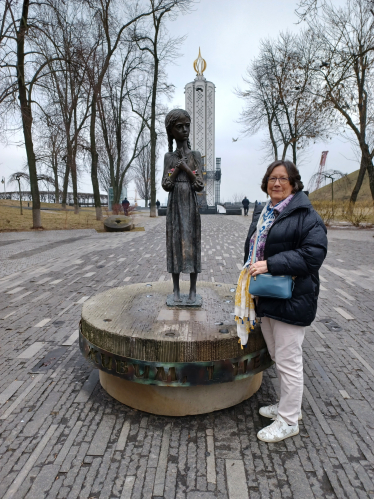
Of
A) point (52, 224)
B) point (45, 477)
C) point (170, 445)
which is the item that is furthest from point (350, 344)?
point (52, 224)

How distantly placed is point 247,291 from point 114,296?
1.77m

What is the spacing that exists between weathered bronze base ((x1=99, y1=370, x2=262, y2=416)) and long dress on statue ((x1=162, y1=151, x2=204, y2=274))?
107cm

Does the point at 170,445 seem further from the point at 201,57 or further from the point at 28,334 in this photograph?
the point at 201,57

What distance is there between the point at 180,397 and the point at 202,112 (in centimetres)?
4788

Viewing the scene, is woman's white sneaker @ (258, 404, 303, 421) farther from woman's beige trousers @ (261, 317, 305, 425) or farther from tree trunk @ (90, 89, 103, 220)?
tree trunk @ (90, 89, 103, 220)

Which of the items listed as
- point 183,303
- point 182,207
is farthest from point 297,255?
point 183,303

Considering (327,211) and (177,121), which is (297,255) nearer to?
(177,121)

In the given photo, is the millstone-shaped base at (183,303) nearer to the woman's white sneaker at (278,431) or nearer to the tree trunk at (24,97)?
the woman's white sneaker at (278,431)

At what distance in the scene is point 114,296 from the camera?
151 inches

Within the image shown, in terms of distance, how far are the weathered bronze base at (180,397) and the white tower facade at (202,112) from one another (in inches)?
1757

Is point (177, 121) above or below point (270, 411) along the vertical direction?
above

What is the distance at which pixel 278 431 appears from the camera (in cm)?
250

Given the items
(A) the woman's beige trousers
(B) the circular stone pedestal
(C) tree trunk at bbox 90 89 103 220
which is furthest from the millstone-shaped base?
(C) tree trunk at bbox 90 89 103 220

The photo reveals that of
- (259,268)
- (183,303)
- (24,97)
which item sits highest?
(24,97)
